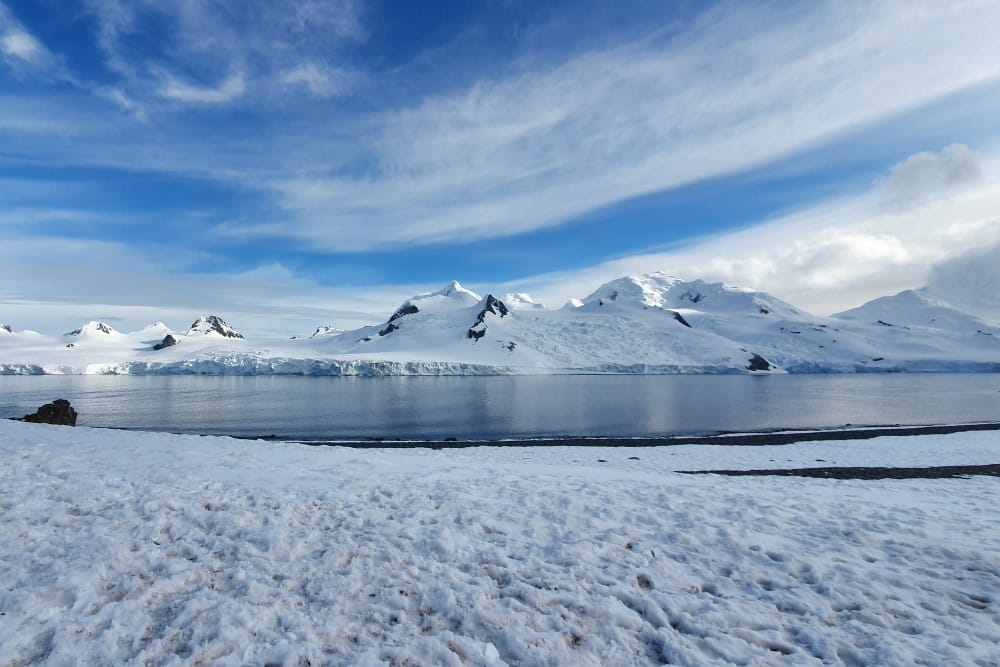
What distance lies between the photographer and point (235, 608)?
5504mm

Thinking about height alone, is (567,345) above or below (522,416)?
above

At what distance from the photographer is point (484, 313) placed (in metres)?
179

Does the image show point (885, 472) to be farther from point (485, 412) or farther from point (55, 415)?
point (55, 415)

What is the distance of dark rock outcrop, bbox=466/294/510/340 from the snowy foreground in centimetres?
15562

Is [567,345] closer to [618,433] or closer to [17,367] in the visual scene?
[618,433]

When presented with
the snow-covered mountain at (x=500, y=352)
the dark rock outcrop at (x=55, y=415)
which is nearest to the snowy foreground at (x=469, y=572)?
the dark rock outcrop at (x=55, y=415)

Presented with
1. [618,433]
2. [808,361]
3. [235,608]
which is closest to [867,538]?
[235,608]

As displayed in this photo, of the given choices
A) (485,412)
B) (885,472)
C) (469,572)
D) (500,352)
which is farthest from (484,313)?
(469,572)

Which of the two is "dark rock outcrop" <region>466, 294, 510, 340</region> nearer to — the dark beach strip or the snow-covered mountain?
the snow-covered mountain

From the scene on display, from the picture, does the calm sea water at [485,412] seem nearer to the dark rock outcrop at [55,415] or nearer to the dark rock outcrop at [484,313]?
the dark rock outcrop at [55,415]

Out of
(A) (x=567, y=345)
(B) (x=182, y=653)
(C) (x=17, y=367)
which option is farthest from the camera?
(A) (x=567, y=345)

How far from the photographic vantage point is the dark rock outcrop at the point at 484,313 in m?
168

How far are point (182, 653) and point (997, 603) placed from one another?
928 cm

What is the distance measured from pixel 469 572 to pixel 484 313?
567ft
